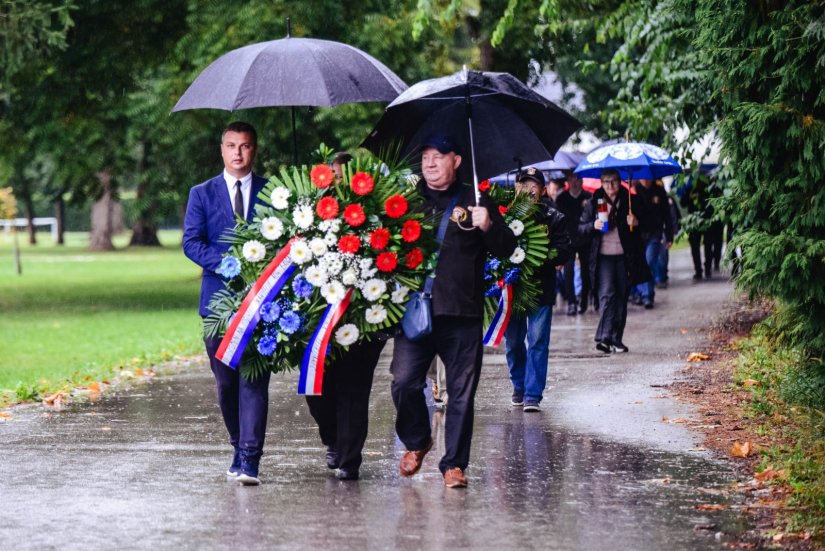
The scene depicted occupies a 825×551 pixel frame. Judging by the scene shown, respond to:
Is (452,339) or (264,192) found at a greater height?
(264,192)

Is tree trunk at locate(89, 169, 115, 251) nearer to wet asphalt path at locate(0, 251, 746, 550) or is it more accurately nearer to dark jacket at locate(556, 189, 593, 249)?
dark jacket at locate(556, 189, 593, 249)

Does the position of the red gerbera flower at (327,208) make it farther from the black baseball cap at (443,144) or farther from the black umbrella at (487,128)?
the black umbrella at (487,128)

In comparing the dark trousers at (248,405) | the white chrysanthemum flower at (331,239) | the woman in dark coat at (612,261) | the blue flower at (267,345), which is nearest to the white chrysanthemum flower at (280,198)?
the white chrysanthemum flower at (331,239)

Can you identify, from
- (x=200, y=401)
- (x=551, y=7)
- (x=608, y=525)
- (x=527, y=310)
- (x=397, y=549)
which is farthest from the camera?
(x=551, y=7)

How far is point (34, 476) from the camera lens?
8227 millimetres

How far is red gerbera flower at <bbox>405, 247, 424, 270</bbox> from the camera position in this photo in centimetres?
778

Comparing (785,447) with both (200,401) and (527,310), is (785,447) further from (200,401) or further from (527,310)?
(200,401)

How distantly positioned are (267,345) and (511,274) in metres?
2.70

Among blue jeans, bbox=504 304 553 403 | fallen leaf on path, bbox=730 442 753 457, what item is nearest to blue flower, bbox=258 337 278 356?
fallen leaf on path, bbox=730 442 753 457

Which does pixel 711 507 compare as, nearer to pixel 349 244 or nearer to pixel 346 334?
pixel 346 334

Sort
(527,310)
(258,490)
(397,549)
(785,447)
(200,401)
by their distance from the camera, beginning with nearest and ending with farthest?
(397,549) < (258,490) < (785,447) < (527,310) < (200,401)

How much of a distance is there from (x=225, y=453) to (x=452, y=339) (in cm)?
→ 198

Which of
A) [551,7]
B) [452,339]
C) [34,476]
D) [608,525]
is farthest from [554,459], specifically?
[551,7]

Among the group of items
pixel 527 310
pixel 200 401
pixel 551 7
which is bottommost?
pixel 200 401
